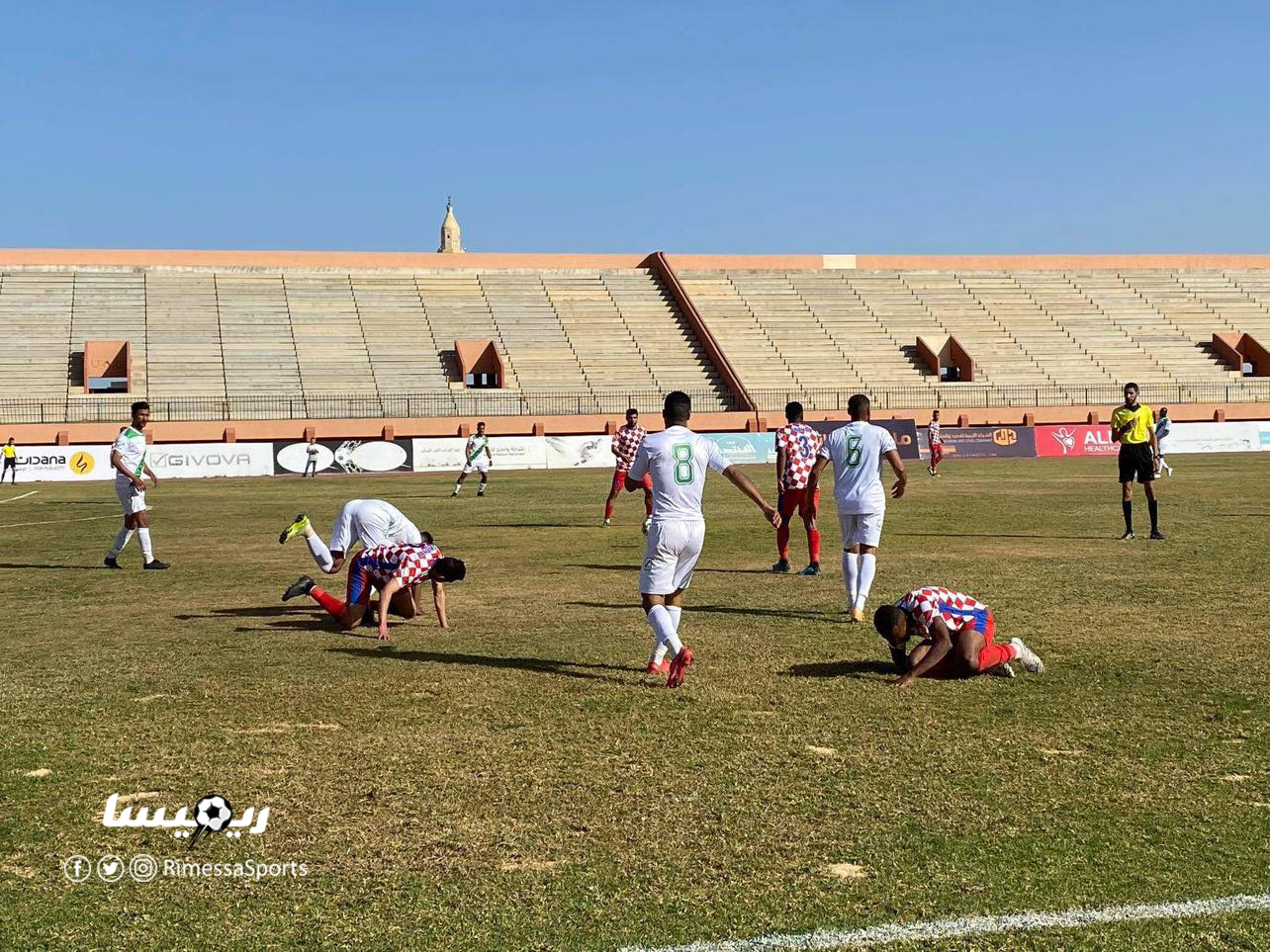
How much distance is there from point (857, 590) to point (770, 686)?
313 cm

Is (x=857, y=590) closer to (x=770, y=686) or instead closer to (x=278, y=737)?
(x=770, y=686)

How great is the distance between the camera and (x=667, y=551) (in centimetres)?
873

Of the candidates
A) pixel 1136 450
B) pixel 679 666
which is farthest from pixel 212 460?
pixel 679 666

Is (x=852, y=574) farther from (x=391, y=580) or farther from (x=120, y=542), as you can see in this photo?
(x=120, y=542)

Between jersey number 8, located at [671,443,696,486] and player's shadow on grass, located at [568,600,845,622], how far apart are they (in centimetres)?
322

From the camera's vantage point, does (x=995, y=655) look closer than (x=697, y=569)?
Yes

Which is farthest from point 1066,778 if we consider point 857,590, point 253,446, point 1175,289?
point 1175,289

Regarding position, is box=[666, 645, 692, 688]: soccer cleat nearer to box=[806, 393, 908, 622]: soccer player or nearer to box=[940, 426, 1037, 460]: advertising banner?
box=[806, 393, 908, 622]: soccer player

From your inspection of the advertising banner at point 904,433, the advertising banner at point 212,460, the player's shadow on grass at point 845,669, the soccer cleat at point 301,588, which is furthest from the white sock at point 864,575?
the advertising banner at point 904,433

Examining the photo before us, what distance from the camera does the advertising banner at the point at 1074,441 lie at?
48.1 meters

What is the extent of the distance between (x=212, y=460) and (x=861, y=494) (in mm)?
35063

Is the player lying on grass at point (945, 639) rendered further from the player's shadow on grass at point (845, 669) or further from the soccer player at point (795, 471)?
the soccer player at point (795, 471)

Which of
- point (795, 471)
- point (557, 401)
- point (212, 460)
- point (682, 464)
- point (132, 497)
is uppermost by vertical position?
point (557, 401)

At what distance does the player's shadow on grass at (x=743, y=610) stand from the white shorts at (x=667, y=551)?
303 cm
